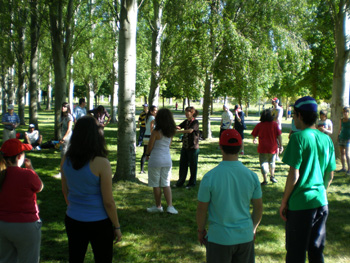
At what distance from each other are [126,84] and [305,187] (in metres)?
5.48

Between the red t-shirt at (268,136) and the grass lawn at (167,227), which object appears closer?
the grass lawn at (167,227)

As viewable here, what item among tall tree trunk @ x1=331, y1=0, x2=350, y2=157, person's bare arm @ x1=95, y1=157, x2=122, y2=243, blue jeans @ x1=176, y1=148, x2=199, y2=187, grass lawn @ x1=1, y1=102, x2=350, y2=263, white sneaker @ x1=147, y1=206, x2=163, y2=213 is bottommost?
grass lawn @ x1=1, y1=102, x2=350, y2=263

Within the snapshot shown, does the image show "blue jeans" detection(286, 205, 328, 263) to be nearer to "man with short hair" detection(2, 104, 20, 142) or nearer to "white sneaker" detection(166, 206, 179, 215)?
"white sneaker" detection(166, 206, 179, 215)

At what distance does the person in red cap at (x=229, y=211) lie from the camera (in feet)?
8.71

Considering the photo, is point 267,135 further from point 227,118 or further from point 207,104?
point 207,104

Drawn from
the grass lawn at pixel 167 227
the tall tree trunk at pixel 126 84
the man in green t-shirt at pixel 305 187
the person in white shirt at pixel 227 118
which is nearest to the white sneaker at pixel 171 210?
the grass lawn at pixel 167 227

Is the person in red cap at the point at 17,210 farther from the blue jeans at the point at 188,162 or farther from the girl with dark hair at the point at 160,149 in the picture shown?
the blue jeans at the point at 188,162

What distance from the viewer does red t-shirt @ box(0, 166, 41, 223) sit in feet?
9.79

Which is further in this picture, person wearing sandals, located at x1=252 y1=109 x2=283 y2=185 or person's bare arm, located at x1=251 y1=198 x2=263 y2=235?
person wearing sandals, located at x1=252 y1=109 x2=283 y2=185

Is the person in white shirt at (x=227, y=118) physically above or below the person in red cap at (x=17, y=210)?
above

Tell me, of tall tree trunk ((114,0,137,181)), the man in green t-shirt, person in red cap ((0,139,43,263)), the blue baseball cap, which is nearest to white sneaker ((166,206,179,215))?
tall tree trunk ((114,0,137,181))

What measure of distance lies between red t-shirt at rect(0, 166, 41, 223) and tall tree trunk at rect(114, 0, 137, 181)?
4.80 m

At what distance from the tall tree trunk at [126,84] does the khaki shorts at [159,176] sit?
2125 mm

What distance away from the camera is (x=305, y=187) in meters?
3.13
